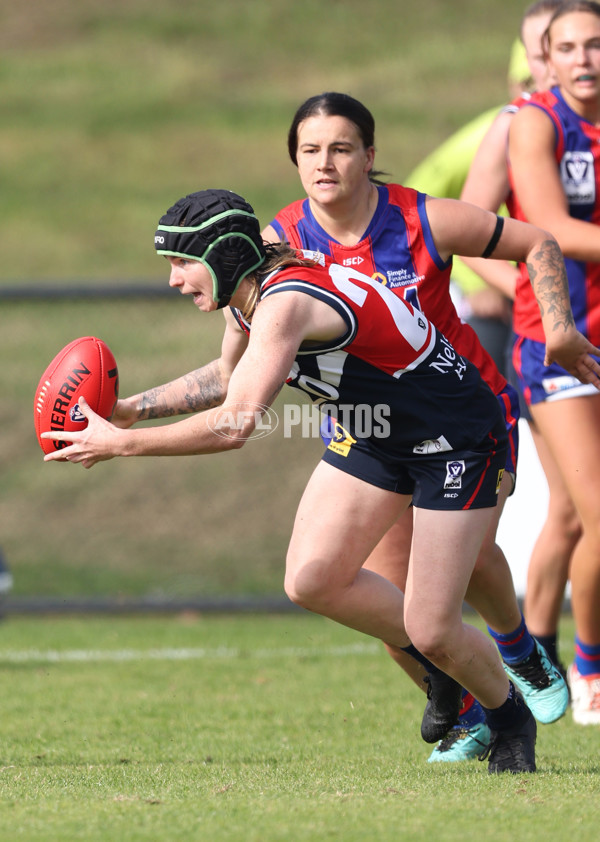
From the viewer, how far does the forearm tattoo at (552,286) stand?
4.44 metres

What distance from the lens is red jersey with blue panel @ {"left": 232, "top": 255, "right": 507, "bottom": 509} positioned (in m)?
3.95

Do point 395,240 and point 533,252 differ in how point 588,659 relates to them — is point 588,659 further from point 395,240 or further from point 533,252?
point 395,240

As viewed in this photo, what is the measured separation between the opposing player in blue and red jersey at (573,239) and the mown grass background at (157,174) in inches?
186

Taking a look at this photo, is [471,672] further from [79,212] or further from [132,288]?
[79,212]

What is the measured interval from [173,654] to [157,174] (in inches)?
716

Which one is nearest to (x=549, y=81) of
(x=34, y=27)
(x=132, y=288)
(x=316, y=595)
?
(x=316, y=595)

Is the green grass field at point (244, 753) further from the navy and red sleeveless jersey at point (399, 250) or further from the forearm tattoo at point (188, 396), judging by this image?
the navy and red sleeveless jersey at point (399, 250)

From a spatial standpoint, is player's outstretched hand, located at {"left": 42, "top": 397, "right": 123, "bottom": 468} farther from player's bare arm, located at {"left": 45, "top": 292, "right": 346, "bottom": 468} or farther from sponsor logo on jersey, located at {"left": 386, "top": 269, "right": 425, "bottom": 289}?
sponsor logo on jersey, located at {"left": 386, "top": 269, "right": 425, "bottom": 289}

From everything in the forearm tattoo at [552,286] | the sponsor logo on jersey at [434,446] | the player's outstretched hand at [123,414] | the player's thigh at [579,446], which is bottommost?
the player's thigh at [579,446]

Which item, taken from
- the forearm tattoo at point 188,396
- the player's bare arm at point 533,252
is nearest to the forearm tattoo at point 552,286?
the player's bare arm at point 533,252

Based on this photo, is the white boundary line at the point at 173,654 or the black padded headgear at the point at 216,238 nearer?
the black padded headgear at the point at 216,238

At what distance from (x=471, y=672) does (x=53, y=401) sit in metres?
1.65

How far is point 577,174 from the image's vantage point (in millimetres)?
5289

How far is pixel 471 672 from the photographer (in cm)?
426
